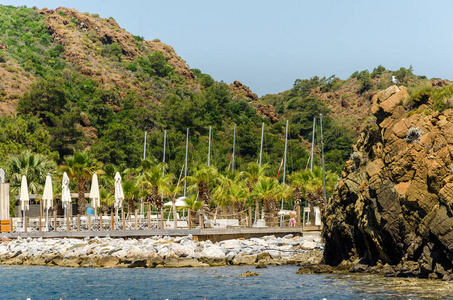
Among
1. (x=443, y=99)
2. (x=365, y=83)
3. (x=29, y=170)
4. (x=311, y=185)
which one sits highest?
(x=365, y=83)

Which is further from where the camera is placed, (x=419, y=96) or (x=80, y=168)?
(x=80, y=168)

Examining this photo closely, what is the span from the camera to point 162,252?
29.5 meters

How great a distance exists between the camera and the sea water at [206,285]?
1859 centimetres

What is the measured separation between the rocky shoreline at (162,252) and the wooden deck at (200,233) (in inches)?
19.2

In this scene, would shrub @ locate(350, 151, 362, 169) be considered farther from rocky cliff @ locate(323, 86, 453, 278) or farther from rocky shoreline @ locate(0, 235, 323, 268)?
rocky shoreline @ locate(0, 235, 323, 268)

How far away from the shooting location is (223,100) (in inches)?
3895

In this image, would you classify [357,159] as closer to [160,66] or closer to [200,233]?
[200,233]

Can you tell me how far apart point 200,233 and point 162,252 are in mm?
3150

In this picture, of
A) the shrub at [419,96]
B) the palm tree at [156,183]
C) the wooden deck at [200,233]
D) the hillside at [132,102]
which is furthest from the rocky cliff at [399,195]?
the palm tree at [156,183]

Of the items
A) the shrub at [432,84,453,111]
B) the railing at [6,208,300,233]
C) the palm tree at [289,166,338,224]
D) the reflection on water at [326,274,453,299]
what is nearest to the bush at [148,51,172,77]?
the palm tree at [289,166,338,224]

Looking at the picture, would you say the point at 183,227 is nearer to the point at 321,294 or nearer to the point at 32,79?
the point at 321,294

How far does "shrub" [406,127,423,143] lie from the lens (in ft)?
72.5

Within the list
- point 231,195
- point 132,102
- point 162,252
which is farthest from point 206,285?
point 132,102

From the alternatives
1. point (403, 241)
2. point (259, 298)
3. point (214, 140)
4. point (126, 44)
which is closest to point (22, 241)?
point (259, 298)
